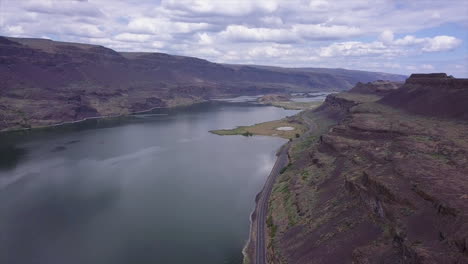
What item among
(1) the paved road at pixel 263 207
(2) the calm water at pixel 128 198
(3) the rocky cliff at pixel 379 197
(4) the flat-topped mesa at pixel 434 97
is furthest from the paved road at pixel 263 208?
(4) the flat-topped mesa at pixel 434 97

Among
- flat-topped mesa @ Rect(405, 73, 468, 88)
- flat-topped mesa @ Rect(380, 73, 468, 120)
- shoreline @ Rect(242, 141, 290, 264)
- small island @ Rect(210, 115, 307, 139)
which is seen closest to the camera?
shoreline @ Rect(242, 141, 290, 264)

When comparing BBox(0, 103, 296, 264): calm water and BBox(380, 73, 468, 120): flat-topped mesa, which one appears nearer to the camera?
BBox(0, 103, 296, 264): calm water

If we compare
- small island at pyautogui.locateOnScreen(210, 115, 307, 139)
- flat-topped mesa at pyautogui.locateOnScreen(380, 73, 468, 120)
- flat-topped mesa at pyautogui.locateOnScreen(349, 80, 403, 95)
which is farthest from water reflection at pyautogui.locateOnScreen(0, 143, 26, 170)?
flat-topped mesa at pyautogui.locateOnScreen(349, 80, 403, 95)

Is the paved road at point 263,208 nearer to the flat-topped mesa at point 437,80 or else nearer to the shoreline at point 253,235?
the shoreline at point 253,235

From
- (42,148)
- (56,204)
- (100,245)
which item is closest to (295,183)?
(100,245)

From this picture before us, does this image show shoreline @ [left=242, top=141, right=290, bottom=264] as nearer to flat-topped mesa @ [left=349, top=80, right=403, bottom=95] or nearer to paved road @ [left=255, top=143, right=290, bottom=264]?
paved road @ [left=255, top=143, right=290, bottom=264]

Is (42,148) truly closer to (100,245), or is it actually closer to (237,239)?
(100,245)

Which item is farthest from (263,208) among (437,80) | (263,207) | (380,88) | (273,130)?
(380,88)
